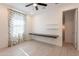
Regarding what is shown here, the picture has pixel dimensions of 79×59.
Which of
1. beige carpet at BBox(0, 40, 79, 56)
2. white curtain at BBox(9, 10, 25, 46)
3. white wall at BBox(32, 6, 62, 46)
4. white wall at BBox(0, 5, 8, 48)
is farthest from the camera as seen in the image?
white wall at BBox(32, 6, 62, 46)

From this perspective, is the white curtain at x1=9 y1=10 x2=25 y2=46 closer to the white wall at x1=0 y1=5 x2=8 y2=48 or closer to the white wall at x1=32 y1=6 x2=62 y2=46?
the white wall at x1=0 y1=5 x2=8 y2=48

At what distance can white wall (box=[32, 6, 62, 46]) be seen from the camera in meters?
3.67

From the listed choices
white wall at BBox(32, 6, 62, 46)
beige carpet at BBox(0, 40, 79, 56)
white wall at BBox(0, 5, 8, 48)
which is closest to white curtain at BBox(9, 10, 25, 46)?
white wall at BBox(0, 5, 8, 48)

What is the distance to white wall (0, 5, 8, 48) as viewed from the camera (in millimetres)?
3098

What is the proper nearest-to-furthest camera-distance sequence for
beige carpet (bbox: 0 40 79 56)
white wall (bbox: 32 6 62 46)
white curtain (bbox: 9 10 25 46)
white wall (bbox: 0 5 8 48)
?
beige carpet (bbox: 0 40 79 56) → white wall (bbox: 0 5 8 48) → white curtain (bbox: 9 10 25 46) → white wall (bbox: 32 6 62 46)

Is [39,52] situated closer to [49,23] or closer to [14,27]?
[14,27]

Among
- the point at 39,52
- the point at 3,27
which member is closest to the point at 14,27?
the point at 3,27

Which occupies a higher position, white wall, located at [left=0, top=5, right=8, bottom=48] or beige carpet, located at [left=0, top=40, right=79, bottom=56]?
white wall, located at [left=0, top=5, right=8, bottom=48]

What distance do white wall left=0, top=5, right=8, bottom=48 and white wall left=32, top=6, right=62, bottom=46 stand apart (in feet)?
5.31

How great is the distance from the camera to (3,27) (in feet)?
10.5

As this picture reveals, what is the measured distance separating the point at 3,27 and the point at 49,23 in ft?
6.74

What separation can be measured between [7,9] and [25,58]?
123 inches

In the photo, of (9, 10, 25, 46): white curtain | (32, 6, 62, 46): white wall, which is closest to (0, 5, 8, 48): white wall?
(9, 10, 25, 46): white curtain

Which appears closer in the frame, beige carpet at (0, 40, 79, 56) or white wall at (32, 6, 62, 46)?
beige carpet at (0, 40, 79, 56)
